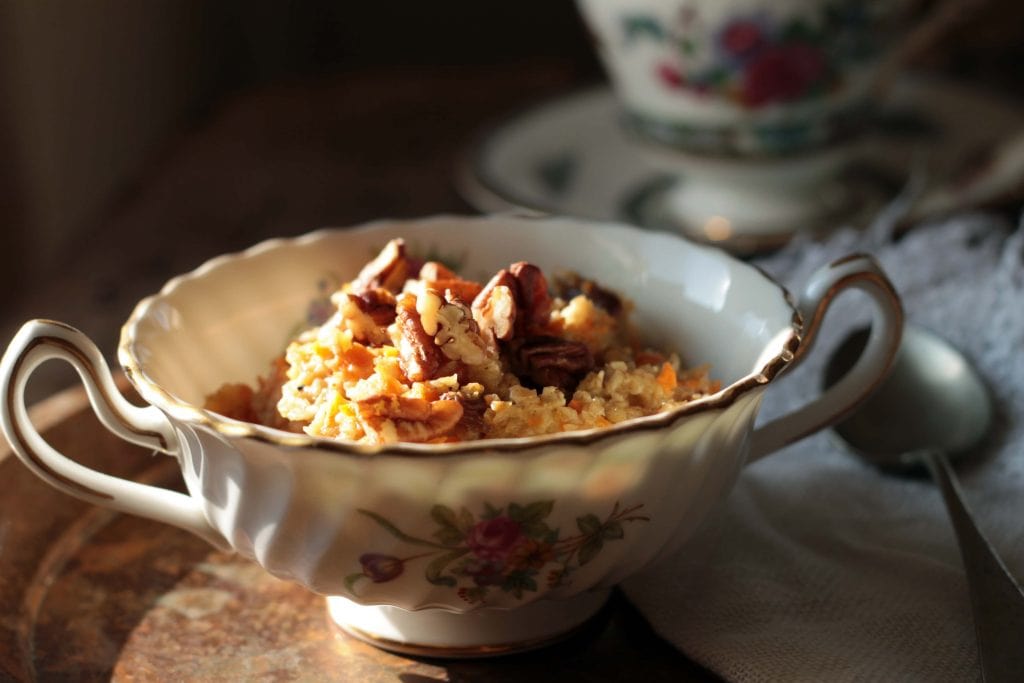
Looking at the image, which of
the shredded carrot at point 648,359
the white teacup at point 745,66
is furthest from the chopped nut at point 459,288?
the white teacup at point 745,66

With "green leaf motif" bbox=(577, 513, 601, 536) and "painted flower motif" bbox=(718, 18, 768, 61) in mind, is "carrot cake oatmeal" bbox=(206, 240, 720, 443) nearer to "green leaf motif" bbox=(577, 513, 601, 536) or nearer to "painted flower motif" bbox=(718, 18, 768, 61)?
"green leaf motif" bbox=(577, 513, 601, 536)

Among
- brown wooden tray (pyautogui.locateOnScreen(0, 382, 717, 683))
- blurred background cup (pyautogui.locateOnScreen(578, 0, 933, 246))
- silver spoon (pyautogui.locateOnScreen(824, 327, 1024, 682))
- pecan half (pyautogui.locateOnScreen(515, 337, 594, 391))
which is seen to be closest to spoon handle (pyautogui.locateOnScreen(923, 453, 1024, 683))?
silver spoon (pyautogui.locateOnScreen(824, 327, 1024, 682))

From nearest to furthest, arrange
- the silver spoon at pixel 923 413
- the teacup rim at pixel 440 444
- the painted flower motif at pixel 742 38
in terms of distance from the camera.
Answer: the teacup rim at pixel 440 444 < the silver spoon at pixel 923 413 < the painted flower motif at pixel 742 38

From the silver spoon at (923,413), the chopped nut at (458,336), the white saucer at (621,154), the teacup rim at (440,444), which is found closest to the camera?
the teacup rim at (440,444)

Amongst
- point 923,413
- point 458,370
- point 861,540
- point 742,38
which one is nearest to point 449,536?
point 458,370

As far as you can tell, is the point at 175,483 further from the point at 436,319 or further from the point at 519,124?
the point at 519,124

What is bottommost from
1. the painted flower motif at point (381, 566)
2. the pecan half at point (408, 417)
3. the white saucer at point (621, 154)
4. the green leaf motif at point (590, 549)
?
the white saucer at point (621, 154)

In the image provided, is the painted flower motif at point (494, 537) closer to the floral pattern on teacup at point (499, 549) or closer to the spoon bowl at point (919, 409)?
the floral pattern on teacup at point (499, 549)
